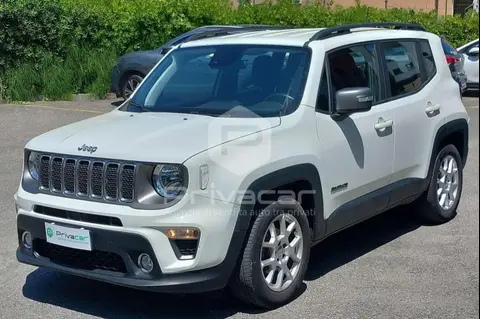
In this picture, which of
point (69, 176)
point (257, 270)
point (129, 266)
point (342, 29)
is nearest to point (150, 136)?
point (69, 176)

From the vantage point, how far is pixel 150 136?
Result: 15.6 feet

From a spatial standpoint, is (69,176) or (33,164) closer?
(69,176)

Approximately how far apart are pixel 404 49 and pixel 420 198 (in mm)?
1382

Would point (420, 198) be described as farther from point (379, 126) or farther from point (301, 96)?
point (301, 96)

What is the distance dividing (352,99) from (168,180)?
1558 millimetres

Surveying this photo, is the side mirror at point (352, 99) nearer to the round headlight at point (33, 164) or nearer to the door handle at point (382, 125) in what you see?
the door handle at point (382, 125)

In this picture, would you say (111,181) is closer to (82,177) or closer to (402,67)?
(82,177)

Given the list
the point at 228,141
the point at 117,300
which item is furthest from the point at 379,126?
the point at 117,300

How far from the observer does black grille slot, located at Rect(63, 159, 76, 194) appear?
471 centimetres

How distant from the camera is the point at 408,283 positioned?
5391 mm

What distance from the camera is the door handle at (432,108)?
6301 mm

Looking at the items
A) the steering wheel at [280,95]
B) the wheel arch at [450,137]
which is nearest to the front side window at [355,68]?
the steering wheel at [280,95]

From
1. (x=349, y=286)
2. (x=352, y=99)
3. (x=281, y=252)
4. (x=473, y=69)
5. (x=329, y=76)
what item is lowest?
(x=349, y=286)

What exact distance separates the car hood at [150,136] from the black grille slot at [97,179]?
2.5 inches
